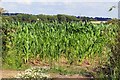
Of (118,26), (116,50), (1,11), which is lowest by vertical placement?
(116,50)

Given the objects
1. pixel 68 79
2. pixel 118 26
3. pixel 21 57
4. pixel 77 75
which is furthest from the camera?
pixel 21 57

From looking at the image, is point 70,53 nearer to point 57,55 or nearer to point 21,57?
point 57,55

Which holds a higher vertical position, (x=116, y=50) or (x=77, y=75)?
(x=116, y=50)

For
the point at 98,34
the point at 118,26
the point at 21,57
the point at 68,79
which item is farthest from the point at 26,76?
the point at 98,34

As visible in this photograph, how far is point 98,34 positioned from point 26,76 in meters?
7.18

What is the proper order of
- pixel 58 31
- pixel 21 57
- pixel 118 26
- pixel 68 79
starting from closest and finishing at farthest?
pixel 118 26 < pixel 68 79 < pixel 21 57 < pixel 58 31

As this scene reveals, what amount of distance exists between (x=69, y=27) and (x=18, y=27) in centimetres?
221

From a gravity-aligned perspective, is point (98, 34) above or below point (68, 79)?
above

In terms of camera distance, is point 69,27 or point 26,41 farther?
point 69,27

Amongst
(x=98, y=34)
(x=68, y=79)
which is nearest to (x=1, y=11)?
(x=68, y=79)

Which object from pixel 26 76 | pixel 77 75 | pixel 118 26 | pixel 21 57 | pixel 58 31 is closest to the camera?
pixel 118 26

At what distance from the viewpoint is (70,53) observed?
13.8 meters

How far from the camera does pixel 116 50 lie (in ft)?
21.5

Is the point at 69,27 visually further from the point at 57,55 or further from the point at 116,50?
the point at 116,50
